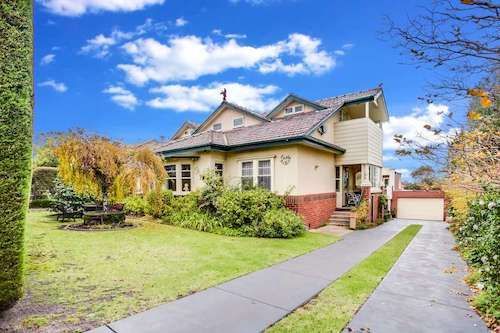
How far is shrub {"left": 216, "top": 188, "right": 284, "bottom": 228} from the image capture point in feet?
39.6

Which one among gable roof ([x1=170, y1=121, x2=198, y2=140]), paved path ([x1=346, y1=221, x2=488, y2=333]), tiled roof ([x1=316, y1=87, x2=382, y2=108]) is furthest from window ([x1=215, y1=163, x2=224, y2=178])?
gable roof ([x1=170, y1=121, x2=198, y2=140])

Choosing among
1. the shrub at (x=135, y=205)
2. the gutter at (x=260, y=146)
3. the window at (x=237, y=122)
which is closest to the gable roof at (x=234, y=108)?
the window at (x=237, y=122)

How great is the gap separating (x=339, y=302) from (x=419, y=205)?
20.8 meters

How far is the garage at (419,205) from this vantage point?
2148cm

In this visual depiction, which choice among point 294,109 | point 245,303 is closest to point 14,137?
point 245,303

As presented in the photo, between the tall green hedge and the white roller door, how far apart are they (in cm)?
2405

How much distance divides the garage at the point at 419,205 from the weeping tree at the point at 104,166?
18873mm

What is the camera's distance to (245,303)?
189 inches

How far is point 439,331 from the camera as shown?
397cm

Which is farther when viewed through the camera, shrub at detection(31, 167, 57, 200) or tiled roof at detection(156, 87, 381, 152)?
shrub at detection(31, 167, 57, 200)

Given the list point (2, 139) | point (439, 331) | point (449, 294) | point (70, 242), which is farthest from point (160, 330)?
point (70, 242)

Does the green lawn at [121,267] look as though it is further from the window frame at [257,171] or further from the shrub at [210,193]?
the window frame at [257,171]

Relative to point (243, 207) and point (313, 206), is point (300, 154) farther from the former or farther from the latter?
point (243, 207)

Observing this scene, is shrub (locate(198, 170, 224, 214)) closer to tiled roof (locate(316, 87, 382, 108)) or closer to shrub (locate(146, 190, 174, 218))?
shrub (locate(146, 190, 174, 218))
